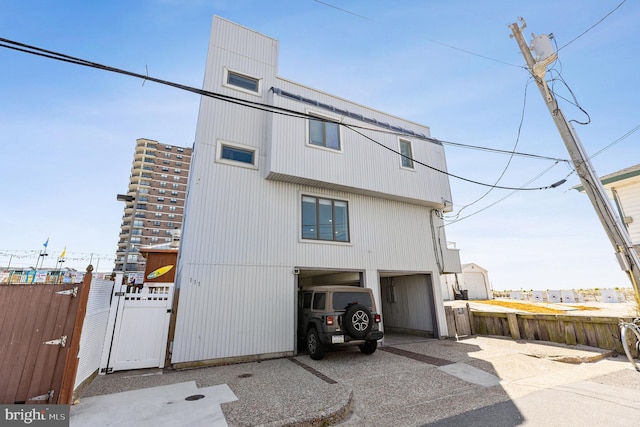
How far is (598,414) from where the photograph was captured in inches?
161

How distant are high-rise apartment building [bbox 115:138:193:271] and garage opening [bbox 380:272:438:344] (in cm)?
8065

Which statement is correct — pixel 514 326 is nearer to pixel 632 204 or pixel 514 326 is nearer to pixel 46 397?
pixel 632 204

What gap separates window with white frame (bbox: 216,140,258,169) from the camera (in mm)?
9242

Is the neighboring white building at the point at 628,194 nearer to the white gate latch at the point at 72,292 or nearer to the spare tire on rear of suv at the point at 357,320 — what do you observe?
the spare tire on rear of suv at the point at 357,320

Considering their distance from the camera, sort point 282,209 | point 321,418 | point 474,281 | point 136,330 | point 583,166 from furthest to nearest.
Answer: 1. point 474,281
2. point 282,209
3. point 583,166
4. point 136,330
5. point 321,418

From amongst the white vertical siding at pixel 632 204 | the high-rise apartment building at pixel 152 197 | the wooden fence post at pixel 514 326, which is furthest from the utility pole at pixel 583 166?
the high-rise apartment building at pixel 152 197

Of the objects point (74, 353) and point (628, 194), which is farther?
point (628, 194)

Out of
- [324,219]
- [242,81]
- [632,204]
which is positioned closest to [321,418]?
[324,219]

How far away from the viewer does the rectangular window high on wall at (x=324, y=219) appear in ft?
33.0

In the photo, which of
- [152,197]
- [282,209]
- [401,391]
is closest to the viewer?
[401,391]

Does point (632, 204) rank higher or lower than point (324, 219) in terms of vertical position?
higher

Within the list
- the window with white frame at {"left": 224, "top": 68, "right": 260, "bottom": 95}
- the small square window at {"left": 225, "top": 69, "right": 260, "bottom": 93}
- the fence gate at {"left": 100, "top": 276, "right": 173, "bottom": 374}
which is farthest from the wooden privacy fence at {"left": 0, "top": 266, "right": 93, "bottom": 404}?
the small square window at {"left": 225, "top": 69, "right": 260, "bottom": 93}

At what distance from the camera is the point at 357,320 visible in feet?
25.1

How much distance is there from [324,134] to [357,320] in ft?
22.9
